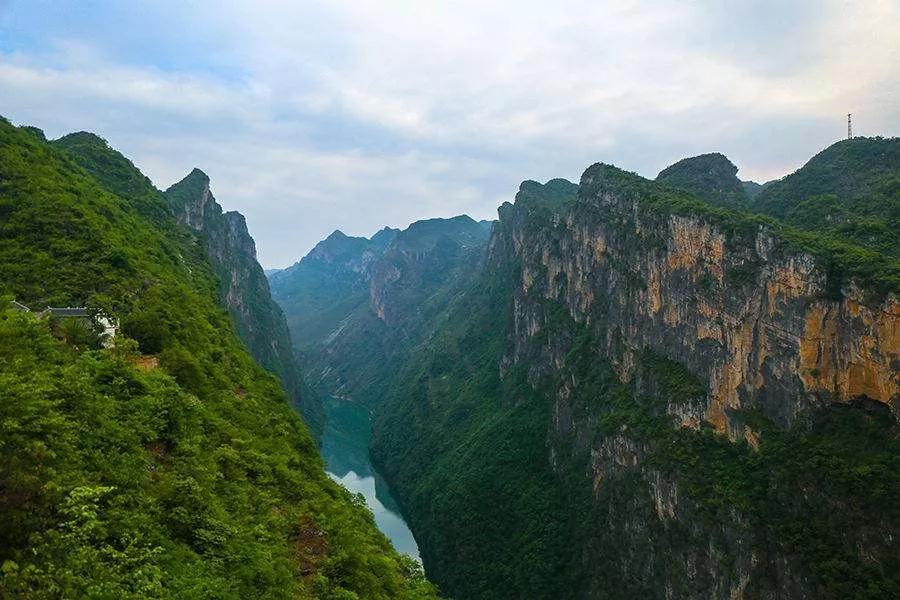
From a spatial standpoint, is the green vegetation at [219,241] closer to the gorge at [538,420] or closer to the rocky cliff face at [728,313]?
the gorge at [538,420]

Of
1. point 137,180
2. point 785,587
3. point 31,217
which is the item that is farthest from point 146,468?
point 137,180

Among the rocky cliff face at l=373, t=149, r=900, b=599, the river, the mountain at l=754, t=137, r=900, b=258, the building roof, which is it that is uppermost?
the mountain at l=754, t=137, r=900, b=258

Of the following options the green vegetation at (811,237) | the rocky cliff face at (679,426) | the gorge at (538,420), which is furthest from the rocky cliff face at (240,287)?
the green vegetation at (811,237)

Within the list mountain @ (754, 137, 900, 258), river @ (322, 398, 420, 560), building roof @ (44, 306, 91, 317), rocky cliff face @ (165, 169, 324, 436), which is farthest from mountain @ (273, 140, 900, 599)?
building roof @ (44, 306, 91, 317)

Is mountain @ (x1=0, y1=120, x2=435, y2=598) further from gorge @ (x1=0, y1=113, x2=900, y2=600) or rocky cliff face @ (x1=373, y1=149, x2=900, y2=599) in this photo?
rocky cliff face @ (x1=373, y1=149, x2=900, y2=599)

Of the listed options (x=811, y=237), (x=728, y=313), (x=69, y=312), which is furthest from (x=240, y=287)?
(x=69, y=312)

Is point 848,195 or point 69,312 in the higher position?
point 848,195

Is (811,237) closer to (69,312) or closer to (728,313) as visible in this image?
(728,313)
